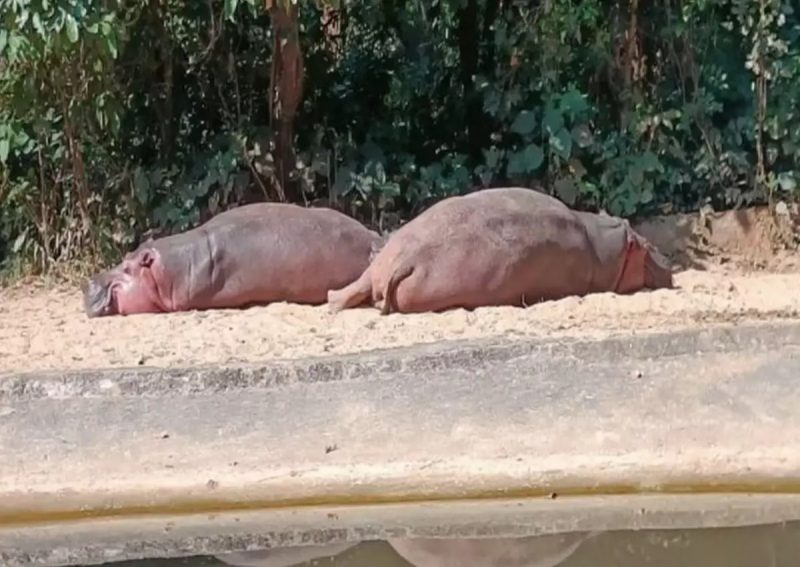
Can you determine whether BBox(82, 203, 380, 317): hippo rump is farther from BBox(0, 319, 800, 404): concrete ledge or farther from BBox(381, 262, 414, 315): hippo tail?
BBox(0, 319, 800, 404): concrete ledge

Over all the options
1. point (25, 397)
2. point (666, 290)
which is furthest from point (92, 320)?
point (666, 290)

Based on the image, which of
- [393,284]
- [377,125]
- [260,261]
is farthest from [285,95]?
[393,284]

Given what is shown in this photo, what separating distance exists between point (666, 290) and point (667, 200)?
1.83 m

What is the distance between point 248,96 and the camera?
959 centimetres

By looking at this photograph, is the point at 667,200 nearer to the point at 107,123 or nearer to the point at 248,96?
the point at 248,96

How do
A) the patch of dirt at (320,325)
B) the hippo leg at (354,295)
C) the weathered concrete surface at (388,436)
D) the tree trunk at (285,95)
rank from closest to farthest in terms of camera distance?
the weathered concrete surface at (388,436)
the patch of dirt at (320,325)
the hippo leg at (354,295)
the tree trunk at (285,95)

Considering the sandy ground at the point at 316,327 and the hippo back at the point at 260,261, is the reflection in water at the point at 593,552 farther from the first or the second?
the hippo back at the point at 260,261

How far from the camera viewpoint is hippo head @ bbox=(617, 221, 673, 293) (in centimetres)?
750

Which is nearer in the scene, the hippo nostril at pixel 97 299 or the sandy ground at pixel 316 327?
the sandy ground at pixel 316 327

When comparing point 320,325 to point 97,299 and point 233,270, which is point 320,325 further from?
point 97,299

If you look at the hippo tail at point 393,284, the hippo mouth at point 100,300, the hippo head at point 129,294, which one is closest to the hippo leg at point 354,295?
the hippo tail at point 393,284

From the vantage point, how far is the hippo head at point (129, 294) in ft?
24.5

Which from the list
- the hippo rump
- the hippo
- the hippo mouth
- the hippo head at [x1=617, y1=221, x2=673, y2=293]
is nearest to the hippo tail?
the hippo

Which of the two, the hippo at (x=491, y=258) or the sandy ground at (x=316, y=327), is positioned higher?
the hippo at (x=491, y=258)
